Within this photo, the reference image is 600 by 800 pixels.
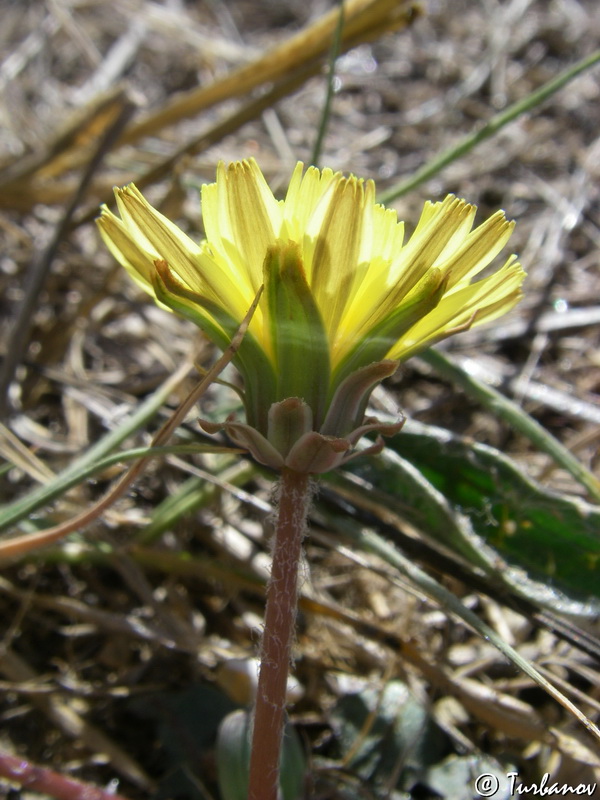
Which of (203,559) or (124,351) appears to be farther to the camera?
(124,351)

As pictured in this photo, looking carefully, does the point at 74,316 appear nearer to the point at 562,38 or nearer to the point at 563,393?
the point at 563,393

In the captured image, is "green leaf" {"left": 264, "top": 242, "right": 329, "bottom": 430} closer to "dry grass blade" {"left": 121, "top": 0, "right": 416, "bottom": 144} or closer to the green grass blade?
the green grass blade

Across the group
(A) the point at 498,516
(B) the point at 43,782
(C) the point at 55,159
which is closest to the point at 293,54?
(C) the point at 55,159

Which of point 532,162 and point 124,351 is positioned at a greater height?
point 532,162

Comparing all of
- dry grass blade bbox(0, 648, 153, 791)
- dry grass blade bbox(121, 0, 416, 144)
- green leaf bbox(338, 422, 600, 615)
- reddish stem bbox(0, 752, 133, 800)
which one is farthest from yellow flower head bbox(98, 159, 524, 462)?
dry grass blade bbox(121, 0, 416, 144)

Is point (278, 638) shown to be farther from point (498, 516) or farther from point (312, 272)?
point (498, 516)

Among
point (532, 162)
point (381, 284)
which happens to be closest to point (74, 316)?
point (381, 284)

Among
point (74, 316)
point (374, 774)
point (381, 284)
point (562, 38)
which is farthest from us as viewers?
point (562, 38)
